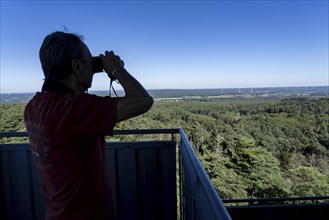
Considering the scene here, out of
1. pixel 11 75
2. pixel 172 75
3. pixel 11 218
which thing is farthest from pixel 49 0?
pixel 172 75

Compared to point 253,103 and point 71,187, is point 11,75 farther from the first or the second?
point 253,103

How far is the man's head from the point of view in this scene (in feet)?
2.85

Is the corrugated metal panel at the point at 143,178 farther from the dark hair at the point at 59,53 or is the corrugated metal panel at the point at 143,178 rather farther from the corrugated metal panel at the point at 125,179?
the dark hair at the point at 59,53

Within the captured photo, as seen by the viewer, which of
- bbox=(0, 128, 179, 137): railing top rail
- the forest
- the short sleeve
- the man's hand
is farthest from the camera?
the forest

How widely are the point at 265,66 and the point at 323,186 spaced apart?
23.7 m

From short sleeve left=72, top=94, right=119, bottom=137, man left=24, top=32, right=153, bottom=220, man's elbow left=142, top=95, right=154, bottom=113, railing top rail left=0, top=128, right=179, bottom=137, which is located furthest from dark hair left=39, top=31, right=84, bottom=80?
railing top rail left=0, top=128, right=179, bottom=137

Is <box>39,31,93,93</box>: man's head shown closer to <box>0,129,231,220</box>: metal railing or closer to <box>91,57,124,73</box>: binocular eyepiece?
<box>91,57,124,73</box>: binocular eyepiece

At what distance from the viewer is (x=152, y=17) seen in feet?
64.7

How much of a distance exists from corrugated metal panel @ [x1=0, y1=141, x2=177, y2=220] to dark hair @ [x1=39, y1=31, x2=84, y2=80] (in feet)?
3.49

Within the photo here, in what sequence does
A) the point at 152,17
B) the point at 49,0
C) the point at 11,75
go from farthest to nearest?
the point at 152,17
the point at 11,75
the point at 49,0

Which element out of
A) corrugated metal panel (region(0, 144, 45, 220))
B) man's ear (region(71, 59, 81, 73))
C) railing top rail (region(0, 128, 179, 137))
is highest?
man's ear (region(71, 59, 81, 73))

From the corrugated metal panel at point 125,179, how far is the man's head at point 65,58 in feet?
3.44

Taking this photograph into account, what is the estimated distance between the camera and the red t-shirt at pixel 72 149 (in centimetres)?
80

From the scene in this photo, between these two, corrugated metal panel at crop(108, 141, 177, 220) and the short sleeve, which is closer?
the short sleeve
